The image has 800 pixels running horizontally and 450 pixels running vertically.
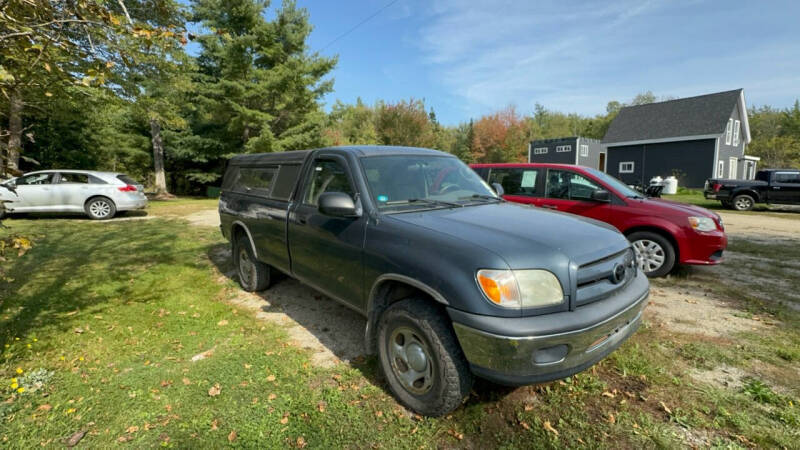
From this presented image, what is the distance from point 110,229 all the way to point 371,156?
963 cm

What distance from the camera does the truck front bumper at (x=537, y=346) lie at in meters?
2.13

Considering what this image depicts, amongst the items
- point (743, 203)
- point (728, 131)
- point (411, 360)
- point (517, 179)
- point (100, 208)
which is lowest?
point (411, 360)

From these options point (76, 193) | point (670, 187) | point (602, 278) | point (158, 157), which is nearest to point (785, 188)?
point (670, 187)

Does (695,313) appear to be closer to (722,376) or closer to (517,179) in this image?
(722,376)

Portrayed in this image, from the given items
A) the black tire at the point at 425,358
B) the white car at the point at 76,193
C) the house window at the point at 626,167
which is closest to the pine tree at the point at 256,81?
the white car at the point at 76,193

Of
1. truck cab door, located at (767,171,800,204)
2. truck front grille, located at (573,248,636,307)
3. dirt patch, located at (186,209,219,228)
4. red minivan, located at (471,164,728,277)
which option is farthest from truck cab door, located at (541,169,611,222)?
truck cab door, located at (767,171,800,204)

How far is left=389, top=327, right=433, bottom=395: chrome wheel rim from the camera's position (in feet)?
8.50

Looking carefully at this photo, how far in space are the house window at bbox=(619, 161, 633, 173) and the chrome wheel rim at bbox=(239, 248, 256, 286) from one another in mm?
31715

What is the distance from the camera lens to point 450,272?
7.59 ft

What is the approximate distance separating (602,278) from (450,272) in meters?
1.08

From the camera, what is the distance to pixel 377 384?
120 inches

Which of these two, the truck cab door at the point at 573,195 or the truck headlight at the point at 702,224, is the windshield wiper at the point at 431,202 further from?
the truck headlight at the point at 702,224

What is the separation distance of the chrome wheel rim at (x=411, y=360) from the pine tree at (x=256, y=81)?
17.8 m

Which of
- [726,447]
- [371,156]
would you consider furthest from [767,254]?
[371,156]
